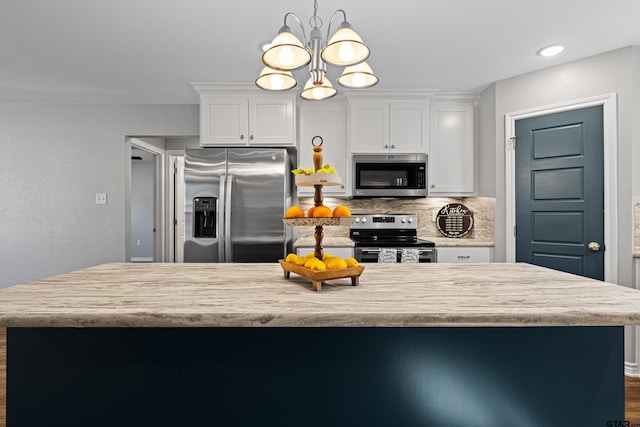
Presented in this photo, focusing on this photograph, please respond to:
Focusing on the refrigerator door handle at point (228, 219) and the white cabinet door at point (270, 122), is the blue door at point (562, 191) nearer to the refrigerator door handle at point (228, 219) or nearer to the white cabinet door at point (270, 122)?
the white cabinet door at point (270, 122)

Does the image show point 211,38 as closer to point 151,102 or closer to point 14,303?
point 151,102

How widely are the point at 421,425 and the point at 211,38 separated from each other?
2.61 m

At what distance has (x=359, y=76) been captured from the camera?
1.58 m

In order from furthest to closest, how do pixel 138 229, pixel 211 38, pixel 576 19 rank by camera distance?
pixel 138 229, pixel 211 38, pixel 576 19

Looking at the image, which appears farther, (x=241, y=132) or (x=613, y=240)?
(x=241, y=132)

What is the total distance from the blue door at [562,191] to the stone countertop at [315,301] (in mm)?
1782

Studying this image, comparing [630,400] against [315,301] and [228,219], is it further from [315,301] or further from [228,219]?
[228,219]

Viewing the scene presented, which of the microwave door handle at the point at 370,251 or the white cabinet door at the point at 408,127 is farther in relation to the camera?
the white cabinet door at the point at 408,127

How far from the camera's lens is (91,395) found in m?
1.10

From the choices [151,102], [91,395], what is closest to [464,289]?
[91,395]

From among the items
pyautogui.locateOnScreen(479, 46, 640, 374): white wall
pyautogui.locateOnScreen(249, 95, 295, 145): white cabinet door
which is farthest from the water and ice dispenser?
pyautogui.locateOnScreen(479, 46, 640, 374): white wall

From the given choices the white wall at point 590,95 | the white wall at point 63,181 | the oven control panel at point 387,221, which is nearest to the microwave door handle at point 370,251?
the oven control panel at point 387,221

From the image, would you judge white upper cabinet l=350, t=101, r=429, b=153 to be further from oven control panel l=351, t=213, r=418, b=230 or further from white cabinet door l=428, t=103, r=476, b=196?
oven control panel l=351, t=213, r=418, b=230

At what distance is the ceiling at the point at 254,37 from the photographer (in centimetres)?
212
